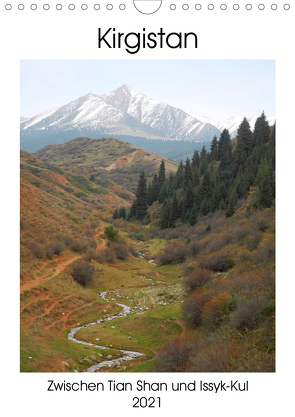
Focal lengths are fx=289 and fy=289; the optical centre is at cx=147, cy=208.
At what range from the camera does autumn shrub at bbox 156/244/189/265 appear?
47531mm

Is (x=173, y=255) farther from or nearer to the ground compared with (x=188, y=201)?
nearer to the ground

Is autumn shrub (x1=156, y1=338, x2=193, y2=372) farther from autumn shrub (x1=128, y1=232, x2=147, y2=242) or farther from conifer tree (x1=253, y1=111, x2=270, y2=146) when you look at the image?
conifer tree (x1=253, y1=111, x2=270, y2=146)

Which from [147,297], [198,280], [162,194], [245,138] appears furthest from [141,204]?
[198,280]

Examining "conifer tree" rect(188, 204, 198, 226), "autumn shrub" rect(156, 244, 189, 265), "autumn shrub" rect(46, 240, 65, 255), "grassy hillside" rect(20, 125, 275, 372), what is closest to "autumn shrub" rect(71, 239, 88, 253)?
"grassy hillside" rect(20, 125, 275, 372)

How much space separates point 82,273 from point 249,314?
24.9 meters

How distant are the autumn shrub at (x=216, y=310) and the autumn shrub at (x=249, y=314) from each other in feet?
11.5

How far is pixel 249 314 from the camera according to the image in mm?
13695

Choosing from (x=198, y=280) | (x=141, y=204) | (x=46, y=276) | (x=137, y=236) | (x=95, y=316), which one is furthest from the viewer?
(x=141, y=204)

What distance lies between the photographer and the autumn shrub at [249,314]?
13.4 metres

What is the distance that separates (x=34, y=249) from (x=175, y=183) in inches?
2588

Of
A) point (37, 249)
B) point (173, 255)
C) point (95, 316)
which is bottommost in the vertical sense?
point (95, 316)

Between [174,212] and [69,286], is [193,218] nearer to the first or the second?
[174,212]

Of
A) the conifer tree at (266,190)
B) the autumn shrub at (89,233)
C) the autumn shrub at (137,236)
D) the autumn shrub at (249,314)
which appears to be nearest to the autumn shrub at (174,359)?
the autumn shrub at (249,314)

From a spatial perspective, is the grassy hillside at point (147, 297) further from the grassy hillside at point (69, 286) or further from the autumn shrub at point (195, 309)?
the grassy hillside at point (69, 286)
